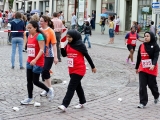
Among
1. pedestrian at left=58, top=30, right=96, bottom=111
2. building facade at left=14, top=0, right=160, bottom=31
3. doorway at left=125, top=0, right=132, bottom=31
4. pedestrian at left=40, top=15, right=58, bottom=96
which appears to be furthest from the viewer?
doorway at left=125, top=0, right=132, bottom=31

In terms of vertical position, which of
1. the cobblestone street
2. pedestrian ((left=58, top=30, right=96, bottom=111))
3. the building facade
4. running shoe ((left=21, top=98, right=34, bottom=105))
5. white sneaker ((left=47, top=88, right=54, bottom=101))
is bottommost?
the cobblestone street

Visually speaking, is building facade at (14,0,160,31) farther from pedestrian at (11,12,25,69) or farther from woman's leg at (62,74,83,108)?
woman's leg at (62,74,83,108)

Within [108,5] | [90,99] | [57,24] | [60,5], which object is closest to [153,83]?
[90,99]

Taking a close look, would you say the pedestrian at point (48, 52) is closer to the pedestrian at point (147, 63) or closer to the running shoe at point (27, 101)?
the running shoe at point (27, 101)

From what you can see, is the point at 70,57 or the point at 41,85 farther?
the point at 41,85

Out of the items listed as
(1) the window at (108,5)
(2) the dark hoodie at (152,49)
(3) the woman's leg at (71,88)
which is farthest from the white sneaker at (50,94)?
(1) the window at (108,5)

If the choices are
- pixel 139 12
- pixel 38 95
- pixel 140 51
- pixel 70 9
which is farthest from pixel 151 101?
pixel 70 9

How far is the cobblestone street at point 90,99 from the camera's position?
22.7 feet

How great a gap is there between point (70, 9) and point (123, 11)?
36.1ft

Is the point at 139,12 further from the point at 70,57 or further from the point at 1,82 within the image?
the point at 70,57

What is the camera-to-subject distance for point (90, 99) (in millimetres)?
8336

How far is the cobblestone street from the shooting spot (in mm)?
6922

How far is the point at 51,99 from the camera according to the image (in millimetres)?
7977

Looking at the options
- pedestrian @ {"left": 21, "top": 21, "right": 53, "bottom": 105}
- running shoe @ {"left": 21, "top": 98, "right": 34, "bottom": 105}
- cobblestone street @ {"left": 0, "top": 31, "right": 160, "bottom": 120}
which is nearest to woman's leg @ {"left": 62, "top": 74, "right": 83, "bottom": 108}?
cobblestone street @ {"left": 0, "top": 31, "right": 160, "bottom": 120}
